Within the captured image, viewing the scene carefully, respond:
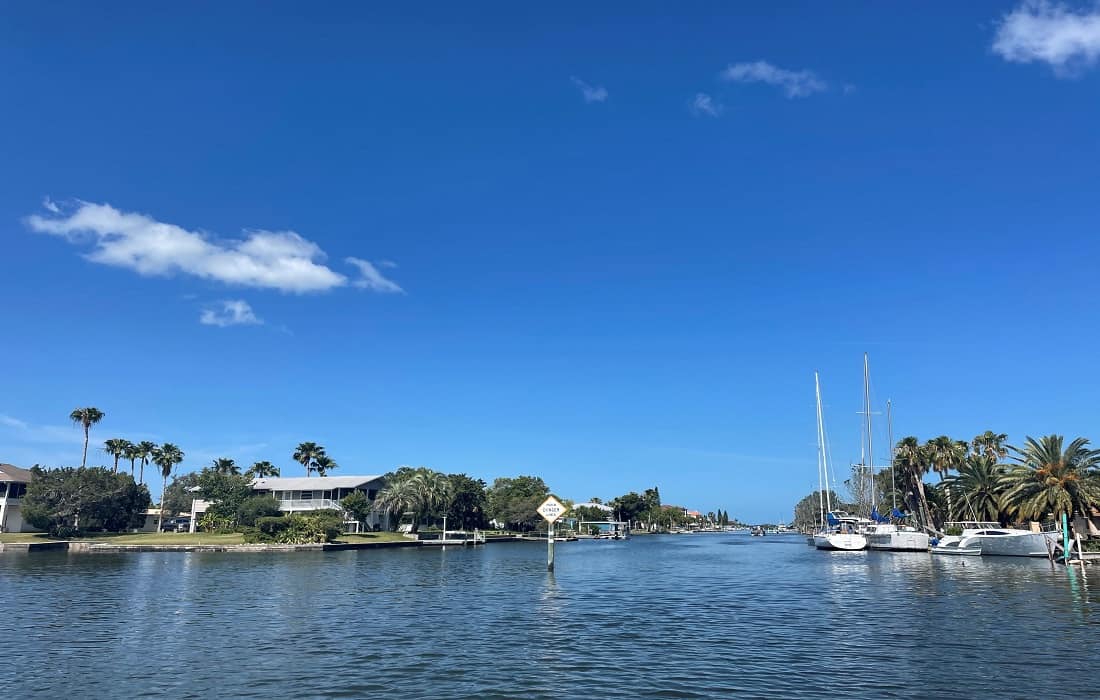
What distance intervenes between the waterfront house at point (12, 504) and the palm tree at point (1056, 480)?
128 metres

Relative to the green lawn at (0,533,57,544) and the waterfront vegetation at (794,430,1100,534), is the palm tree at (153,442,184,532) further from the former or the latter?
the waterfront vegetation at (794,430,1100,534)

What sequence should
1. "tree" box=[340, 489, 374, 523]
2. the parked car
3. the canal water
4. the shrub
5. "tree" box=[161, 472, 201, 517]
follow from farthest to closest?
1. "tree" box=[161, 472, 201, 517]
2. the parked car
3. "tree" box=[340, 489, 374, 523]
4. the shrub
5. the canal water

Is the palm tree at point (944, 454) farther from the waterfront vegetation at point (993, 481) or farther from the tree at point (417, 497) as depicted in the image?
the tree at point (417, 497)

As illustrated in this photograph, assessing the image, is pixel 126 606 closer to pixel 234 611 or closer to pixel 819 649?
Result: pixel 234 611

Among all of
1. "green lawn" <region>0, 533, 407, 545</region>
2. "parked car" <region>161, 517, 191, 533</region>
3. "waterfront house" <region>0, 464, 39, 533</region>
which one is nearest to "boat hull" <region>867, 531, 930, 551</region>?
"green lawn" <region>0, 533, 407, 545</region>

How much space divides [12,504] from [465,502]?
72.0 m

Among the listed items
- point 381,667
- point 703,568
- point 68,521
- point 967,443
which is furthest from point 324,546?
point 967,443

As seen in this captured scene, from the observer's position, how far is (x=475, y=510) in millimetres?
143750

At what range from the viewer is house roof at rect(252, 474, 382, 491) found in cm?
11925

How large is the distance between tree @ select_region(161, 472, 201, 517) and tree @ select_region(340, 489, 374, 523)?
5412 cm

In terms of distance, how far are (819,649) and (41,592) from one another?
41.7 meters

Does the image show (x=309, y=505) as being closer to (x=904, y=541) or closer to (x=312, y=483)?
(x=312, y=483)

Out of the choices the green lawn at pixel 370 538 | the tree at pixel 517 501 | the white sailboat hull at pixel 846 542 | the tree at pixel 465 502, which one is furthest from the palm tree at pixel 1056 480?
the tree at pixel 517 501

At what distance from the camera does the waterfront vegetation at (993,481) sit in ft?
235
